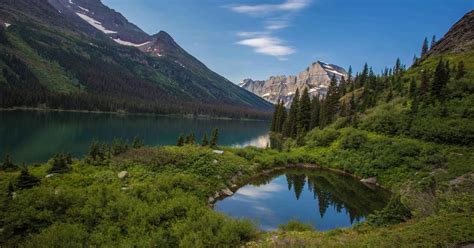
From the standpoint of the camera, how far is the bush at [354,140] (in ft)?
179

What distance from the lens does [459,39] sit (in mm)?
106875

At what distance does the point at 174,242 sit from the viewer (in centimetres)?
1625

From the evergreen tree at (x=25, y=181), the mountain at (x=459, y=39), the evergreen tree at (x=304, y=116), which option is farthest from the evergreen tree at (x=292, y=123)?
the evergreen tree at (x=25, y=181)

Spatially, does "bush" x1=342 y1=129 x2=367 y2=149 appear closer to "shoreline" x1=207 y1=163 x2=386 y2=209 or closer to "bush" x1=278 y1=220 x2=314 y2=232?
"shoreline" x1=207 y1=163 x2=386 y2=209

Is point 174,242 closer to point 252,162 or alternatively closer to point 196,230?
point 196,230

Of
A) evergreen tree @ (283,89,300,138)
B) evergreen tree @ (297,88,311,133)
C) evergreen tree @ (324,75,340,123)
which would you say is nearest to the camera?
evergreen tree @ (324,75,340,123)

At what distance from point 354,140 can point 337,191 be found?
55.8 feet

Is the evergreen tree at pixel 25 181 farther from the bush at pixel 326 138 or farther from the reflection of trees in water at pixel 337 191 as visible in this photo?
the bush at pixel 326 138

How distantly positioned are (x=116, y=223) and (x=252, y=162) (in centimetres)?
3475

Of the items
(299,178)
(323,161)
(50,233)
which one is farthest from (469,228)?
(323,161)

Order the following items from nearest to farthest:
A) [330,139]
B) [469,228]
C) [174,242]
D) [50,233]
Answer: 1. [469,228]
2. [50,233]
3. [174,242]
4. [330,139]

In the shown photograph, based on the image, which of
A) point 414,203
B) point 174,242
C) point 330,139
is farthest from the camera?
point 330,139

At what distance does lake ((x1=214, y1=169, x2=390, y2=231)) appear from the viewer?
2978cm

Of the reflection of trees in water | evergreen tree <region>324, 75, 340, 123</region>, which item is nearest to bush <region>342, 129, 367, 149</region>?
the reflection of trees in water
